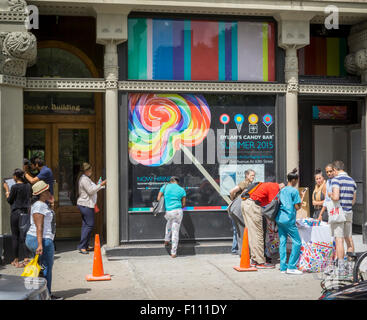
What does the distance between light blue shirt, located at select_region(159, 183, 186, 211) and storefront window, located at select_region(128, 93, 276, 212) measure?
2.30 feet

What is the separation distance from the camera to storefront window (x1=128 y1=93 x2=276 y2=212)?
36.4 feet

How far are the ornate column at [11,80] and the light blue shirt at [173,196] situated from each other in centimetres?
303

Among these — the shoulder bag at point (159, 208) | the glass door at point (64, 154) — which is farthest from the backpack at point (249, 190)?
the glass door at point (64, 154)

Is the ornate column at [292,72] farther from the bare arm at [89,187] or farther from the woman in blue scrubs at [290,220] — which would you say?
the bare arm at [89,187]

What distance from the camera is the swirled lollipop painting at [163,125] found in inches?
436

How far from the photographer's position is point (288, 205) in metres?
8.88

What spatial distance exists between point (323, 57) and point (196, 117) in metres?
3.76

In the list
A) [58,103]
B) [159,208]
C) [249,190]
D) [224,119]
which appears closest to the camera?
[249,190]

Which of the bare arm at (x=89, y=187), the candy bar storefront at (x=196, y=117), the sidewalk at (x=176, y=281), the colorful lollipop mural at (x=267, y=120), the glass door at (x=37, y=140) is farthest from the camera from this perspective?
the glass door at (x=37, y=140)

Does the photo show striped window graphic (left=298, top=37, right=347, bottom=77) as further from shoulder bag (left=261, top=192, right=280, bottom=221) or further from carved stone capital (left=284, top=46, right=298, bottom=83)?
shoulder bag (left=261, top=192, right=280, bottom=221)

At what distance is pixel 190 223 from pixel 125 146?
7.18ft

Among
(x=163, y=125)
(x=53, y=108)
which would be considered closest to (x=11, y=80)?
(x=53, y=108)

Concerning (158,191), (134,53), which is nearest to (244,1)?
(134,53)

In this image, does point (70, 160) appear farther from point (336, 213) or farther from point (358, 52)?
point (358, 52)
